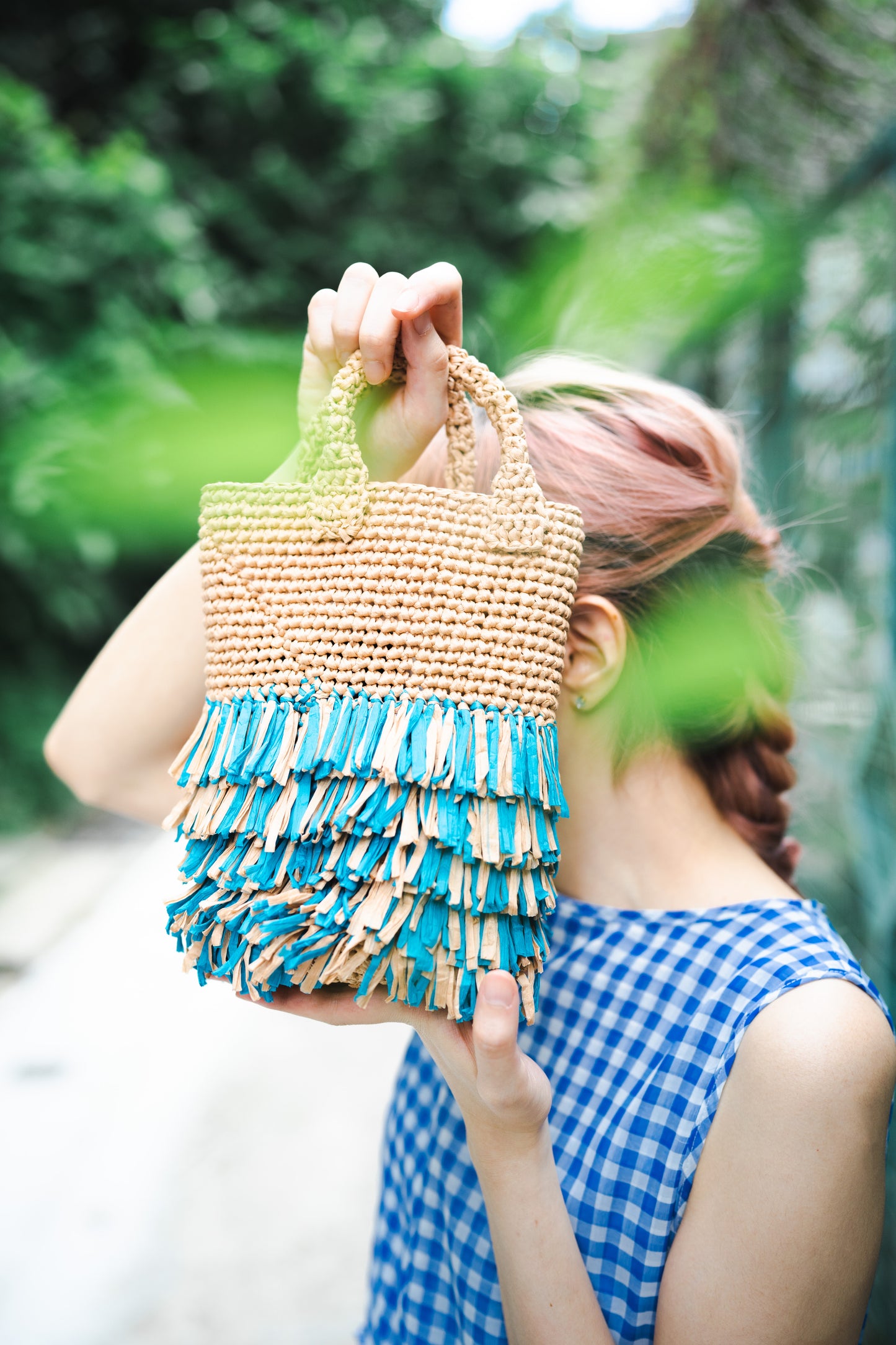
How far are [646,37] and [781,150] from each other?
1.95 metres

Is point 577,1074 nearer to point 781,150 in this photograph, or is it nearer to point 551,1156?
point 551,1156

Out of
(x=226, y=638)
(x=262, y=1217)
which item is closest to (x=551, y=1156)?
(x=226, y=638)

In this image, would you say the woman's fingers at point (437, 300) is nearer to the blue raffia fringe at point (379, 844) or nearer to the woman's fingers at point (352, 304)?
the woman's fingers at point (352, 304)

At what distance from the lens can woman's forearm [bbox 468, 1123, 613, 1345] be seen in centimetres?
78

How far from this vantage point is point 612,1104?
3.11ft

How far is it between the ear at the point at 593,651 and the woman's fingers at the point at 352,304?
1.18 feet

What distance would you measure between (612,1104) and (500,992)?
38 cm

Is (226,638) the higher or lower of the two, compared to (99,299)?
lower

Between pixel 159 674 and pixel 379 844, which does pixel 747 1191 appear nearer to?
pixel 379 844

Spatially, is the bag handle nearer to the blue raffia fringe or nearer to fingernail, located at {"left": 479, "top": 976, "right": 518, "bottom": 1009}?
the blue raffia fringe

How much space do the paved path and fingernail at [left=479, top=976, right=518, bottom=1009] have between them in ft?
5.73

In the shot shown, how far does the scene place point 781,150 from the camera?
2.33 metres

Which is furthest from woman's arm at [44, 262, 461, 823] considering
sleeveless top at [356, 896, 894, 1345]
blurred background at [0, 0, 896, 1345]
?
sleeveless top at [356, 896, 894, 1345]

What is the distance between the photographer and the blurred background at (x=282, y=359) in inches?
72.4
